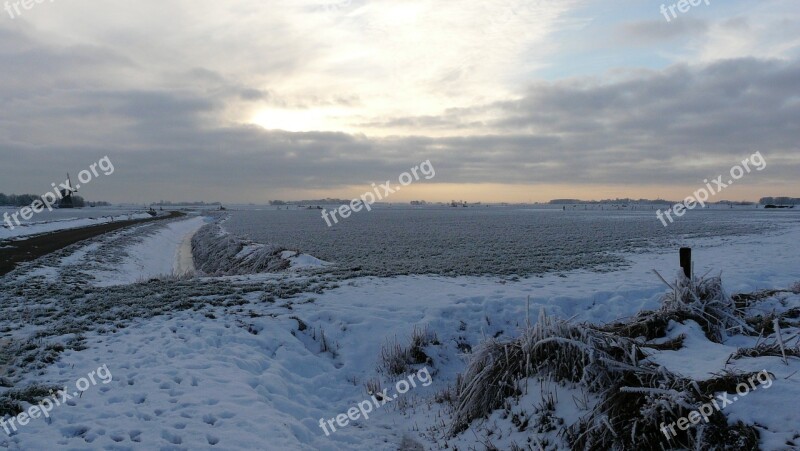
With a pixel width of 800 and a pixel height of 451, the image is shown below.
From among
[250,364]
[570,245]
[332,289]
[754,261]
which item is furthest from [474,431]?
[570,245]

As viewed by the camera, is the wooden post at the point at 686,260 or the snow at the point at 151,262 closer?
the wooden post at the point at 686,260

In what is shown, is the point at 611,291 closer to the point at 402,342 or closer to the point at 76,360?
the point at 402,342

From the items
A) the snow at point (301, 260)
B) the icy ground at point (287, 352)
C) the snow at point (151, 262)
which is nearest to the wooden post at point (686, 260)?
the icy ground at point (287, 352)

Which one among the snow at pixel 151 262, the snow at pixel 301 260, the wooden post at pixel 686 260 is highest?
the wooden post at pixel 686 260

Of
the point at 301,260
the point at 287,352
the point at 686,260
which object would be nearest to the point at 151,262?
the point at 301,260

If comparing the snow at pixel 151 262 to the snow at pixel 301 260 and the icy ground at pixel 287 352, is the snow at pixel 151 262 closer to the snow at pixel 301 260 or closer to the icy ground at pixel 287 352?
the icy ground at pixel 287 352

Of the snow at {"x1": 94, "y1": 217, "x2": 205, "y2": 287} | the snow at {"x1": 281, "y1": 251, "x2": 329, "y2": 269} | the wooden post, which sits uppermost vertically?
the wooden post

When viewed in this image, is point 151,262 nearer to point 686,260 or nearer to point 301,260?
point 301,260

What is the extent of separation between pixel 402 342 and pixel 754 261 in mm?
19021

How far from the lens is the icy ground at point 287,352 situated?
6.42m

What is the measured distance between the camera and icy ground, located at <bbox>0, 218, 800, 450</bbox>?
642 cm

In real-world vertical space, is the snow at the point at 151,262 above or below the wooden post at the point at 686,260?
below

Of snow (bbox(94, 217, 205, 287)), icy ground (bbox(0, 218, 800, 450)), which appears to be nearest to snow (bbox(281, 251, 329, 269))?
icy ground (bbox(0, 218, 800, 450))

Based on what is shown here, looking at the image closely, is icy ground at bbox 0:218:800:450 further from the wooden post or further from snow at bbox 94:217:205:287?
snow at bbox 94:217:205:287
